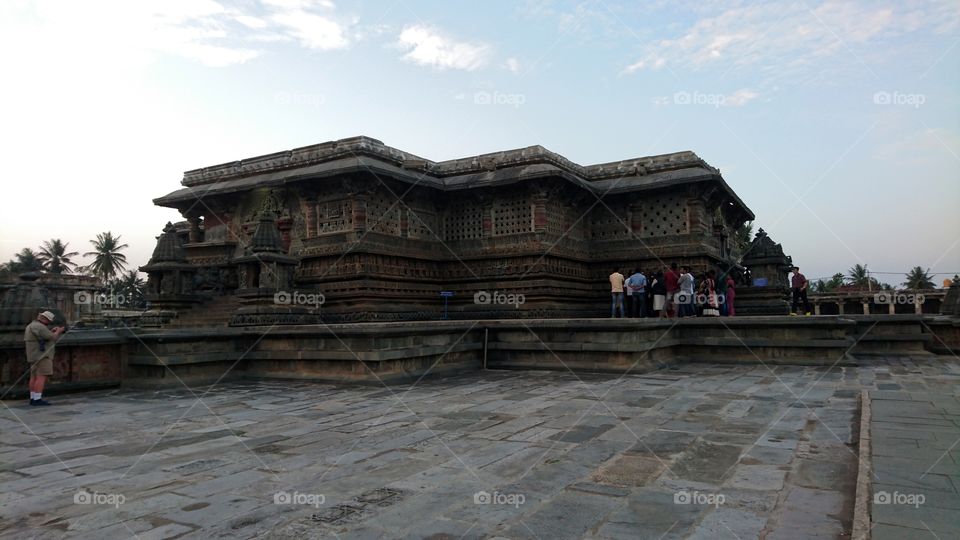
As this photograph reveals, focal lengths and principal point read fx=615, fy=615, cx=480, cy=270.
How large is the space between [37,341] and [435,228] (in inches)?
503

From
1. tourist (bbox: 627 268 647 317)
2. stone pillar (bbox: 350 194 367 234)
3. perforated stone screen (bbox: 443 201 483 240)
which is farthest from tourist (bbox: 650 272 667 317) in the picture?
stone pillar (bbox: 350 194 367 234)

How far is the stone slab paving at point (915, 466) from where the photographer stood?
9.79 ft

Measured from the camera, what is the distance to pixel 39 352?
26.4 ft

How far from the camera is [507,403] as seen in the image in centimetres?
746

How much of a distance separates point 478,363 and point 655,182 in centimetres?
954

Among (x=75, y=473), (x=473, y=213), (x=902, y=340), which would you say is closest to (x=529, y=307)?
(x=473, y=213)

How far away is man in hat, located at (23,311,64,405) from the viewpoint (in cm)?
793

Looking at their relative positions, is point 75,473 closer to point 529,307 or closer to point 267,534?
point 267,534

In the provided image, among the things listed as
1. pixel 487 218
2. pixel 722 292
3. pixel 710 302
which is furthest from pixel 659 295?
pixel 487 218

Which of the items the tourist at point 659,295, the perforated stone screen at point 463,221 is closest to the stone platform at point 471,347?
the tourist at point 659,295

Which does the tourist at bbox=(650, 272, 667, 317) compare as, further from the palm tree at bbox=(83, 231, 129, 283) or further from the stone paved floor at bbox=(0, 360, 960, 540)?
the palm tree at bbox=(83, 231, 129, 283)

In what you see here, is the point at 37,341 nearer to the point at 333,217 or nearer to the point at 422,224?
the point at 333,217

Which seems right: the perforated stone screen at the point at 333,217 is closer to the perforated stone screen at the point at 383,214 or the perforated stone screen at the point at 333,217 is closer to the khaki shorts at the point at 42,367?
the perforated stone screen at the point at 383,214

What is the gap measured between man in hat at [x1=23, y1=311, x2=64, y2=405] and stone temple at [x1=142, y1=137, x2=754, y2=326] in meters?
7.28
